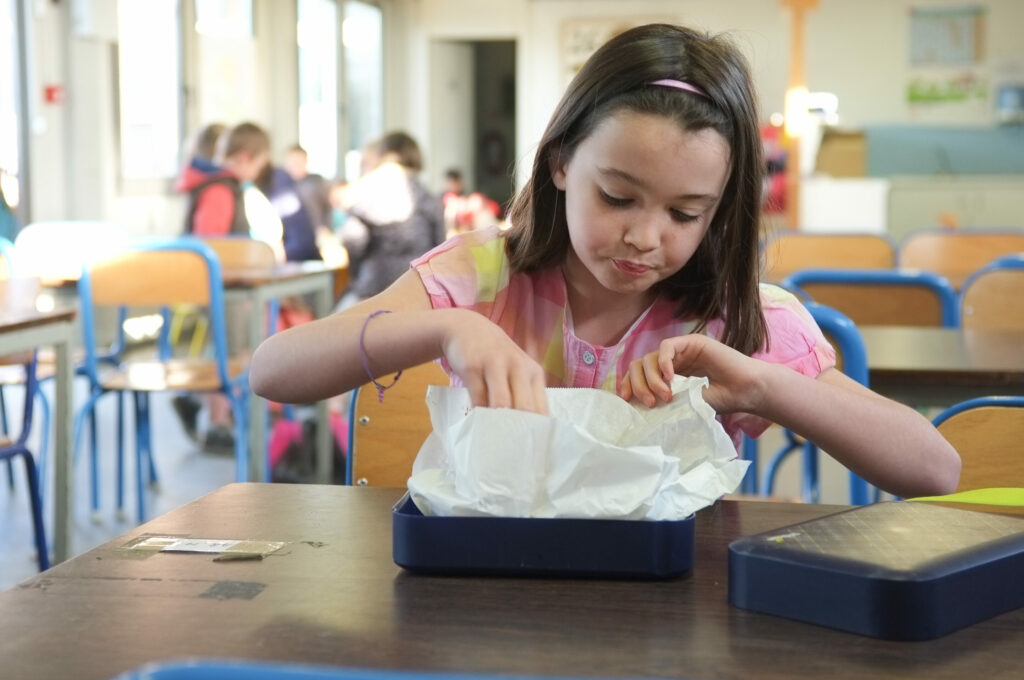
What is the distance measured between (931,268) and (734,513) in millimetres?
3336

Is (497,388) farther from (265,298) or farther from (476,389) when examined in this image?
(265,298)

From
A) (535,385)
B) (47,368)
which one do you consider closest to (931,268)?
(47,368)

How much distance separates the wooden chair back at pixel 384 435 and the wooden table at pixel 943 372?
0.82 meters

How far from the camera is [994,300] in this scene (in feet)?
8.67

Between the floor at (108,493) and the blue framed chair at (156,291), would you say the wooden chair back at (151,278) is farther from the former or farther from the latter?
the floor at (108,493)


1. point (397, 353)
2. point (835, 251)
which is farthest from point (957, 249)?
point (397, 353)

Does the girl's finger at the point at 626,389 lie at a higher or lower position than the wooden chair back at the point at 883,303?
higher

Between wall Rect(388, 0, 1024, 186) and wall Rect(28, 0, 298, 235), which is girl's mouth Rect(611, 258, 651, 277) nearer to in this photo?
wall Rect(28, 0, 298, 235)

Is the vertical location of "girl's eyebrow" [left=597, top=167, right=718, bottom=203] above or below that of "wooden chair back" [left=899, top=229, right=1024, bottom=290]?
above

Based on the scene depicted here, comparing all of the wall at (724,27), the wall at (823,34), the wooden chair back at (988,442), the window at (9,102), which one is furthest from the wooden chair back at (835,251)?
the wall at (823,34)

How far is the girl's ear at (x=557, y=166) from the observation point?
1.22 metres

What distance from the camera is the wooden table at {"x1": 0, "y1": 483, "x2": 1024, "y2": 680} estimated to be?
654mm

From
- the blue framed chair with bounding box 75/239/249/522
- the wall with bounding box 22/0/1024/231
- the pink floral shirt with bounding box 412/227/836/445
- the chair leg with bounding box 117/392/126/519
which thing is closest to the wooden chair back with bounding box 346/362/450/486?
the pink floral shirt with bounding box 412/227/836/445

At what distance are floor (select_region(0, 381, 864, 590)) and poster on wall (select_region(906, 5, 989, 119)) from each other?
8400mm
